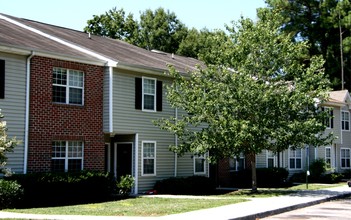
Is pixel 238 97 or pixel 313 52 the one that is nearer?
pixel 238 97

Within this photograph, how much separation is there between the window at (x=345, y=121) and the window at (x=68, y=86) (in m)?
25.4

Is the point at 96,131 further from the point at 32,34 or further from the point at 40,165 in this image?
the point at 32,34

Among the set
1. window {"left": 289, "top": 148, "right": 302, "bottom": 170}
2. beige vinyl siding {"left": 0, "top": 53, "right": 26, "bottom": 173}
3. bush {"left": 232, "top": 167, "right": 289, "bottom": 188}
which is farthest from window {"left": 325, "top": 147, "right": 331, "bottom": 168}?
beige vinyl siding {"left": 0, "top": 53, "right": 26, "bottom": 173}

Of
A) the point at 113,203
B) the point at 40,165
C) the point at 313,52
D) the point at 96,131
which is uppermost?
the point at 313,52

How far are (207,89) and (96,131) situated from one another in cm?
509

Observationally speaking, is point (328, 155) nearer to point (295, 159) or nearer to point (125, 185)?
point (295, 159)

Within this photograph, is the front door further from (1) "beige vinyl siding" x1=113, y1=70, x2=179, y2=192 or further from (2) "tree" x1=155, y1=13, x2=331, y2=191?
(2) "tree" x1=155, y1=13, x2=331, y2=191

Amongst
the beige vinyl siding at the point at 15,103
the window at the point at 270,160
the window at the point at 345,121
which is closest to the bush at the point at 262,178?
the window at the point at 270,160

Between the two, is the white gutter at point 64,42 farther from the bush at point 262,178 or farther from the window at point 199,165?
the bush at point 262,178

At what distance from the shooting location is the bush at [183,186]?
24.2 metres

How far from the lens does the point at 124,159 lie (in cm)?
2502

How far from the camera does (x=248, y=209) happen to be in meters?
17.0

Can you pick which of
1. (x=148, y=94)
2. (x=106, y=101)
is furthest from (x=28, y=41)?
(x=148, y=94)

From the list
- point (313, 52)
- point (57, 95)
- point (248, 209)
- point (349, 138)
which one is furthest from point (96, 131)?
point (313, 52)
